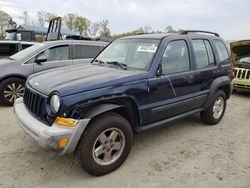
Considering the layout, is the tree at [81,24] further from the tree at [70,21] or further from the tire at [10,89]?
the tire at [10,89]

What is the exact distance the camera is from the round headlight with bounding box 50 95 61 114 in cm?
282

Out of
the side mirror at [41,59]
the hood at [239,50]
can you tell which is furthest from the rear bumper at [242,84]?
the side mirror at [41,59]

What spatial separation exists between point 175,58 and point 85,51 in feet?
12.3

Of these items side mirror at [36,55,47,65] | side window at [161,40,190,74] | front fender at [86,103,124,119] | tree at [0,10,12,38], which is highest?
tree at [0,10,12,38]

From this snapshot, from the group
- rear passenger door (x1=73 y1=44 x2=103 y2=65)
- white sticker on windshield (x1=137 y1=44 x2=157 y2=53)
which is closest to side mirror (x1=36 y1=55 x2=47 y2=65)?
rear passenger door (x1=73 y1=44 x2=103 y2=65)

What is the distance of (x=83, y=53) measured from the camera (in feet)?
23.1

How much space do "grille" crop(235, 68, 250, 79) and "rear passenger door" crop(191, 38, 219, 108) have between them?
12.2ft

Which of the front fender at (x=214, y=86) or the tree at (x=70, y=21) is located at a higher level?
the tree at (x=70, y=21)

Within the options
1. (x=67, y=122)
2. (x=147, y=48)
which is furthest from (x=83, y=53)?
(x=67, y=122)

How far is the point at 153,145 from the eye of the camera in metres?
4.06

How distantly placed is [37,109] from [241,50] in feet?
27.0

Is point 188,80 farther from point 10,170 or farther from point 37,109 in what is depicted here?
point 10,170

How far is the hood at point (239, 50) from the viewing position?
8520 mm

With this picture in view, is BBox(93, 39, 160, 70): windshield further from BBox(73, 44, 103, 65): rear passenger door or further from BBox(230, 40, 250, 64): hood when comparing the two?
BBox(230, 40, 250, 64): hood
